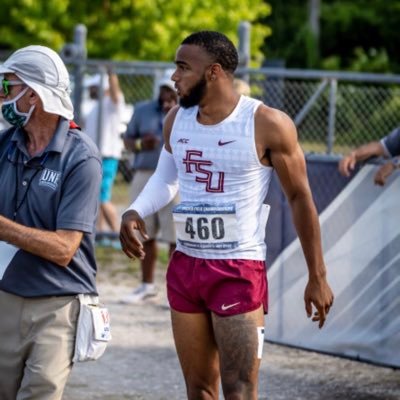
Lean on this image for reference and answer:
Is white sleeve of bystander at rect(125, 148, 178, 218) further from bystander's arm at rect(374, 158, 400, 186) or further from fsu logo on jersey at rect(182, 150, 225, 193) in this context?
bystander's arm at rect(374, 158, 400, 186)

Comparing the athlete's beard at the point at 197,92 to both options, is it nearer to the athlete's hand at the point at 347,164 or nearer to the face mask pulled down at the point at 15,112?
the face mask pulled down at the point at 15,112

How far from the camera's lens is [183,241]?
5.51 m

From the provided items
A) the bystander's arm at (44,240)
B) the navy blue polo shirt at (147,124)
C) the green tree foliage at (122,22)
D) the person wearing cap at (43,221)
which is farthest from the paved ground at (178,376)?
the green tree foliage at (122,22)

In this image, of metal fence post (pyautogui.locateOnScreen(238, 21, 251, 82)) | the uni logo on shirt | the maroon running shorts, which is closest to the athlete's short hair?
the maroon running shorts

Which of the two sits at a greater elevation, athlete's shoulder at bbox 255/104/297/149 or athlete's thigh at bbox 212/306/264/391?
athlete's shoulder at bbox 255/104/297/149

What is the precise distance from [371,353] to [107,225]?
23.7ft

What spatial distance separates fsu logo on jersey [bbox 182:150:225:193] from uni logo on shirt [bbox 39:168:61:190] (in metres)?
0.77

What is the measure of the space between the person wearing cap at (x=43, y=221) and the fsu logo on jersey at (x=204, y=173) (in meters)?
0.58

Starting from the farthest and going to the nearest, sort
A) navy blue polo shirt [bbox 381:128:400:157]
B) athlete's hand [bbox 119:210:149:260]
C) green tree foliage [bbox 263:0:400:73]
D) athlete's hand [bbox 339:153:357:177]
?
green tree foliage [bbox 263:0:400:73]
athlete's hand [bbox 339:153:357:177]
navy blue polo shirt [bbox 381:128:400:157]
athlete's hand [bbox 119:210:149:260]

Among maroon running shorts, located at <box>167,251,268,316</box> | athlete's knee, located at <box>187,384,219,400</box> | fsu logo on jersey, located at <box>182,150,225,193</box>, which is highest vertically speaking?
fsu logo on jersey, located at <box>182,150,225,193</box>

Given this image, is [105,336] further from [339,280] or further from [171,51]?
[171,51]

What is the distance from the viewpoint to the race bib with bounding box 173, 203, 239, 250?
212 inches

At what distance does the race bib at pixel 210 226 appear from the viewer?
212 inches

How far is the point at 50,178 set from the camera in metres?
4.90
